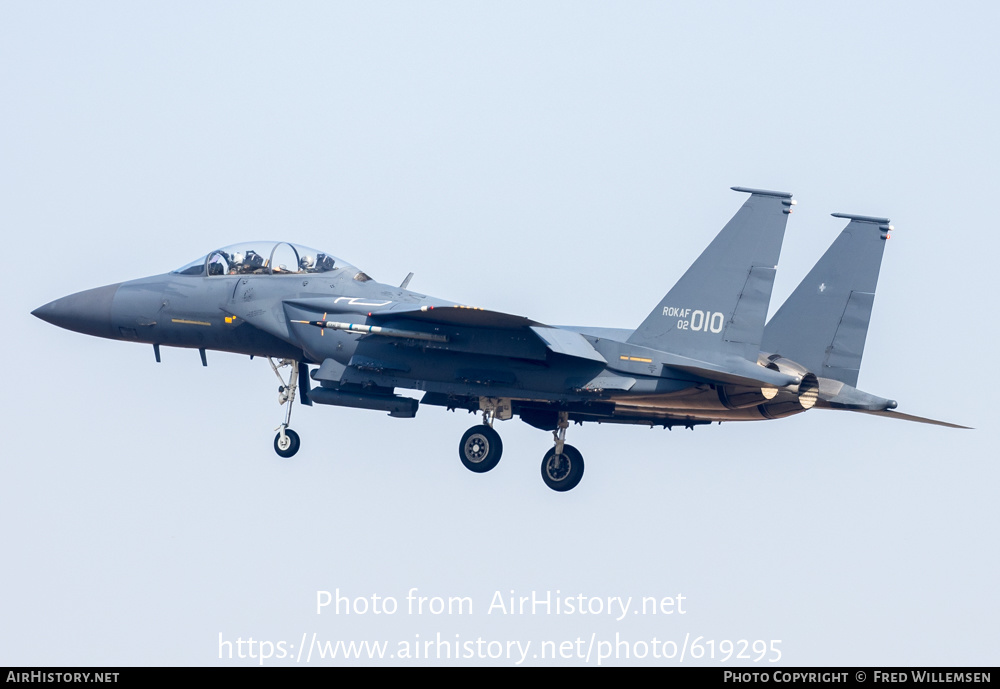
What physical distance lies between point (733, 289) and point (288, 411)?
691 cm

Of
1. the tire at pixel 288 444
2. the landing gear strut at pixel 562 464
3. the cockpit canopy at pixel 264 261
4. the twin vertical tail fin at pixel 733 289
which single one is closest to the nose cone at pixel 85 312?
the cockpit canopy at pixel 264 261

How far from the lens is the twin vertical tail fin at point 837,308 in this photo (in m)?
21.3

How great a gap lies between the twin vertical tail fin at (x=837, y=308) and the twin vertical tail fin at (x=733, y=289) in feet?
7.77

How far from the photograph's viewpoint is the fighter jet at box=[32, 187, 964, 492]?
63.8 ft

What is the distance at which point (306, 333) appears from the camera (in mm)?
20828

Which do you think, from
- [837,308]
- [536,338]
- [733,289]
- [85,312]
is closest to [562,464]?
[536,338]

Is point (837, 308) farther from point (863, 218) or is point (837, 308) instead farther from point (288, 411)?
point (288, 411)

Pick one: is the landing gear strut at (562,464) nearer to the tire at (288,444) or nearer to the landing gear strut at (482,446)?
the landing gear strut at (482,446)

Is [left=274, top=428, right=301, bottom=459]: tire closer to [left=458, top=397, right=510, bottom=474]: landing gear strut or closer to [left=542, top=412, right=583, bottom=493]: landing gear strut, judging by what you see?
[left=458, top=397, right=510, bottom=474]: landing gear strut

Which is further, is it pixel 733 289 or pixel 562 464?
pixel 562 464

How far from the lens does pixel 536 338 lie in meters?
19.8

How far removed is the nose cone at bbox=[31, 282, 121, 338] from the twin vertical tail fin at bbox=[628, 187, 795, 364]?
8.73 metres

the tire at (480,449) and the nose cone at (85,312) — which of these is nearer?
the tire at (480,449)

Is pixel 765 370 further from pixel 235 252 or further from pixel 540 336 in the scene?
pixel 235 252
